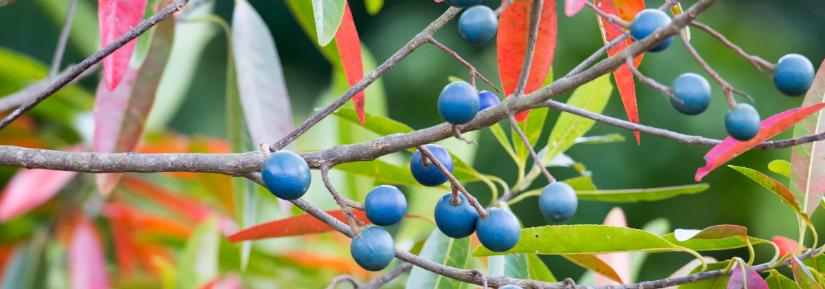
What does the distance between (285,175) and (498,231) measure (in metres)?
0.15

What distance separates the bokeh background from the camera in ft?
11.3

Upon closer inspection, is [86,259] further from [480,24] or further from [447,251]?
[480,24]

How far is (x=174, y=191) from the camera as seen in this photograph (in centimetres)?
217

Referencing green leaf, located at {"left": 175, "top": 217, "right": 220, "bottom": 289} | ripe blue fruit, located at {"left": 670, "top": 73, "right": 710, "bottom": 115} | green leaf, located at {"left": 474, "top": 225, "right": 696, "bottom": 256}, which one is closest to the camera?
ripe blue fruit, located at {"left": 670, "top": 73, "right": 710, "bottom": 115}

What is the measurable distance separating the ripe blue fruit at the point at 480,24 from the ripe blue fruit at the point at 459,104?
0.11 ft

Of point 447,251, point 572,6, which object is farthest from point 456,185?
point 447,251

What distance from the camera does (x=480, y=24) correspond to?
644 millimetres

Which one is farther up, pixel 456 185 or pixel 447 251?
pixel 447 251

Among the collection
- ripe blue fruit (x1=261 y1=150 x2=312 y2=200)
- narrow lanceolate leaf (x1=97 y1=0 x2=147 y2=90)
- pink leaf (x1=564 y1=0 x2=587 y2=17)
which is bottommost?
ripe blue fruit (x1=261 y1=150 x2=312 y2=200)

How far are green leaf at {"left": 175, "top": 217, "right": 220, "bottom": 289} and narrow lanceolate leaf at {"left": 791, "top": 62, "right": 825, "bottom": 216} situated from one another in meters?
0.81

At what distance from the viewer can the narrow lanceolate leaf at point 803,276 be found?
0.78 m

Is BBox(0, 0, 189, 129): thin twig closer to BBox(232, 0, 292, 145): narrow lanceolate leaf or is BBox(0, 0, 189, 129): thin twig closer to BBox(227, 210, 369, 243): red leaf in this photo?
BBox(227, 210, 369, 243): red leaf

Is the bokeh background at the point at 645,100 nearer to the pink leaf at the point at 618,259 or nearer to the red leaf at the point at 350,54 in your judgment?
the pink leaf at the point at 618,259

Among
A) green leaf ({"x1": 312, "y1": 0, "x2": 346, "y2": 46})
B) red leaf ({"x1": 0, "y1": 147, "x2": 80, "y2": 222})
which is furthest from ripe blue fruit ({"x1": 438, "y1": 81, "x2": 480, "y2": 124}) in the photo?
red leaf ({"x1": 0, "y1": 147, "x2": 80, "y2": 222})
